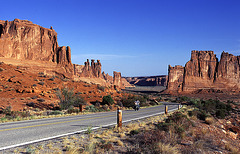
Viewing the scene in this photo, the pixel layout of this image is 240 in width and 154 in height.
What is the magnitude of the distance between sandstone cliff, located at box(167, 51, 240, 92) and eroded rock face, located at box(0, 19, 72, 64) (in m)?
60.7

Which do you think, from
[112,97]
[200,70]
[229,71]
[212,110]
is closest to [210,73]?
[200,70]

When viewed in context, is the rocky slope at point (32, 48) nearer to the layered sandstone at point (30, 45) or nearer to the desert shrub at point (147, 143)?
the layered sandstone at point (30, 45)

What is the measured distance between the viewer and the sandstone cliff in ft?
299

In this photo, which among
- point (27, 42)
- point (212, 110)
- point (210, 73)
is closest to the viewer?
point (212, 110)

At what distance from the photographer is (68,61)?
8338 cm

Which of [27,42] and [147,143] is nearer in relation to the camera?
[147,143]

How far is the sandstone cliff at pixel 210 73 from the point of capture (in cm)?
9106

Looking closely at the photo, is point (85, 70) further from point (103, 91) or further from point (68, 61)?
point (103, 91)

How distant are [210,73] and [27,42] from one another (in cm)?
8336

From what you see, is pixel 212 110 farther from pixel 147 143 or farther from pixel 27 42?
pixel 27 42

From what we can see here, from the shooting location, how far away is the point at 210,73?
94.3 metres

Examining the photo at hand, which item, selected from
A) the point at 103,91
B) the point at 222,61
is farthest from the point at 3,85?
the point at 222,61

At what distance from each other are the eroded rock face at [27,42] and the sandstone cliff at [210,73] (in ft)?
199

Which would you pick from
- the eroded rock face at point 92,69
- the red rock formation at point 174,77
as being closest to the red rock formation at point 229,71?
the red rock formation at point 174,77
